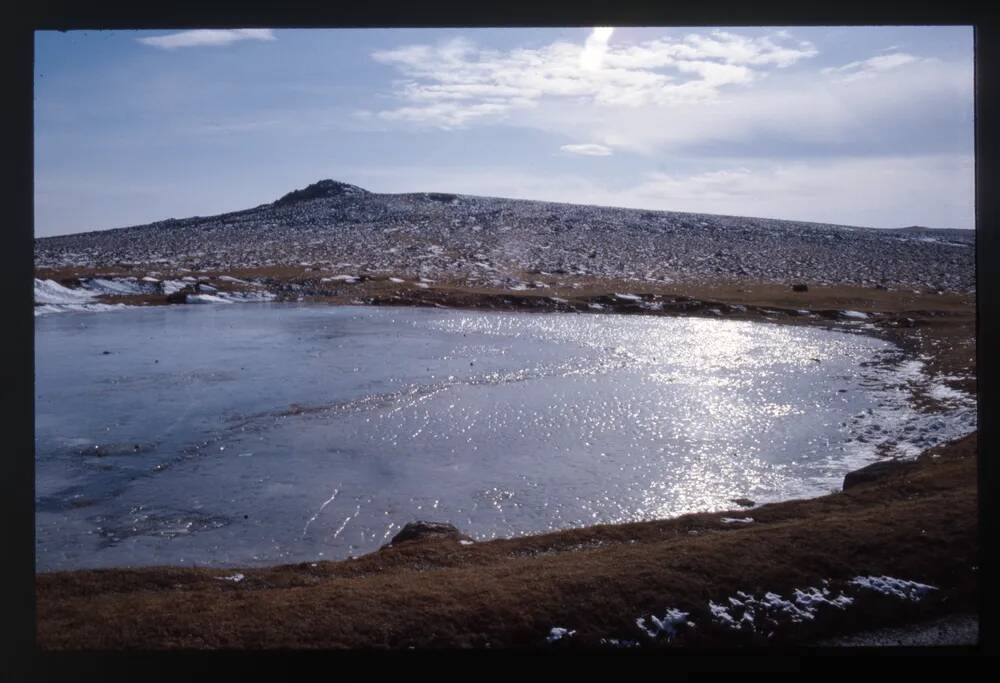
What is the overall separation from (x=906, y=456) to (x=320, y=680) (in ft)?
17.1

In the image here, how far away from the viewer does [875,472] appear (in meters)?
6.07

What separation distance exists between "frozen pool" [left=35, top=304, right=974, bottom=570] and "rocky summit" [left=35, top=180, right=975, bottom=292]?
1021 cm

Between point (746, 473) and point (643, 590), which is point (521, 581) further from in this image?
point (746, 473)

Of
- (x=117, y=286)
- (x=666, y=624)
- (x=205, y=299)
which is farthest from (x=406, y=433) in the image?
(x=117, y=286)

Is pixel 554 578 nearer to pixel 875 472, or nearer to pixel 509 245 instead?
pixel 875 472

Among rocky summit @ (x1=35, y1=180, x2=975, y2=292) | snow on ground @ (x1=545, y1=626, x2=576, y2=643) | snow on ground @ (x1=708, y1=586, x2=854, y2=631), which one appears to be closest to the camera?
snow on ground @ (x1=545, y1=626, x2=576, y2=643)

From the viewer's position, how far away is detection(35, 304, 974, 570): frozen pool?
536cm

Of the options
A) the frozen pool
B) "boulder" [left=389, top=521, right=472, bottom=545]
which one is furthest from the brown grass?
the frozen pool

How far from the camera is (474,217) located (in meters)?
33.7

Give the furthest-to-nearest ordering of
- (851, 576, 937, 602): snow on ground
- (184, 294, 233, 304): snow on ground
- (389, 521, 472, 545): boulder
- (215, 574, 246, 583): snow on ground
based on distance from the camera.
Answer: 1. (184, 294, 233, 304): snow on ground
2. (389, 521, 472, 545): boulder
3. (215, 574, 246, 583): snow on ground
4. (851, 576, 937, 602): snow on ground

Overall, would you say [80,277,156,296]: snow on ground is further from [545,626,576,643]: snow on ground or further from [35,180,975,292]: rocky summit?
[545,626,576,643]: snow on ground

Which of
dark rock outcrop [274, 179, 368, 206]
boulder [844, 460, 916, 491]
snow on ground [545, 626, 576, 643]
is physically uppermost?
dark rock outcrop [274, 179, 368, 206]

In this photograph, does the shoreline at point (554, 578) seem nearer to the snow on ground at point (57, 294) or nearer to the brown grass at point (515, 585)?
the brown grass at point (515, 585)

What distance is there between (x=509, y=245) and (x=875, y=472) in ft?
75.6
